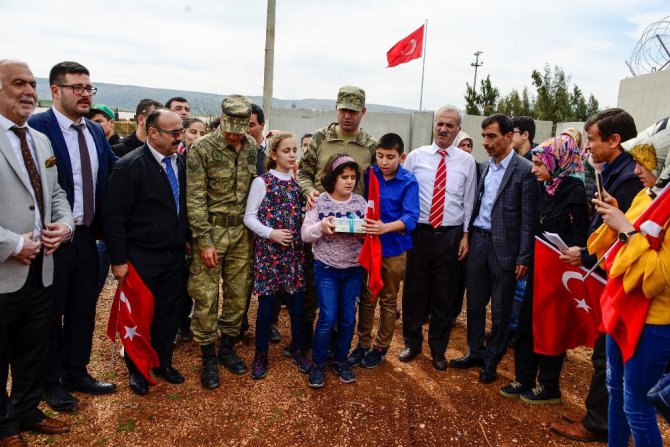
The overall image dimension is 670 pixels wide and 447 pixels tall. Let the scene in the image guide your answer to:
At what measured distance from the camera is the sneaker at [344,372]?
4000mm

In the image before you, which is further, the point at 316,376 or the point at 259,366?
the point at 259,366

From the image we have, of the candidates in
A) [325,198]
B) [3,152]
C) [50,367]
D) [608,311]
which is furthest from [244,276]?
[608,311]

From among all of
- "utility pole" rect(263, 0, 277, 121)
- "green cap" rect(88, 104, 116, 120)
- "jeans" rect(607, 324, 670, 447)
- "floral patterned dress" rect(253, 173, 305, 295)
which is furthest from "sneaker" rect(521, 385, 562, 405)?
"utility pole" rect(263, 0, 277, 121)

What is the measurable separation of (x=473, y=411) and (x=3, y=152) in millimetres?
3889

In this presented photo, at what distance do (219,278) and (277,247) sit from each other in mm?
621

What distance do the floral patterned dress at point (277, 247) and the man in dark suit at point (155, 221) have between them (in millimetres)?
691

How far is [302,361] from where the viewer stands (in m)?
4.20

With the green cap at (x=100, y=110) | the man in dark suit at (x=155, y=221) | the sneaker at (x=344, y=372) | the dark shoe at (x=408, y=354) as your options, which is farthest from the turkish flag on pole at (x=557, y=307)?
the green cap at (x=100, y=110)

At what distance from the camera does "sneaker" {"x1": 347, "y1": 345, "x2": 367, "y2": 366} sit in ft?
14.2

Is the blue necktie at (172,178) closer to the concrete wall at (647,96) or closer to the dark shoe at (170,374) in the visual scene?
the dark shoe at (170,374)

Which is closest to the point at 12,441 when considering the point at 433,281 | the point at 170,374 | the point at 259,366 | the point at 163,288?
the point at 170,374

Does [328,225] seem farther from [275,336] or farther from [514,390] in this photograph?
[514,390]

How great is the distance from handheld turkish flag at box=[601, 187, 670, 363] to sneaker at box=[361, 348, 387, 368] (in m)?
2.27

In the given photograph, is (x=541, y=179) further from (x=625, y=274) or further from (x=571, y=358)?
(x=571, y=358)
